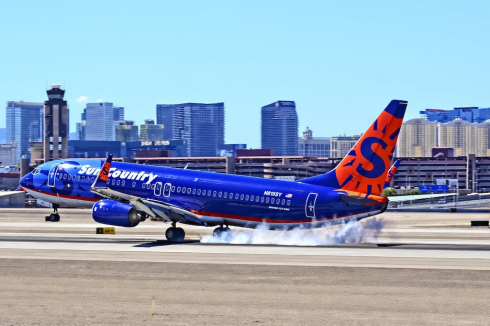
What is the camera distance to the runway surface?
2950 centimetres

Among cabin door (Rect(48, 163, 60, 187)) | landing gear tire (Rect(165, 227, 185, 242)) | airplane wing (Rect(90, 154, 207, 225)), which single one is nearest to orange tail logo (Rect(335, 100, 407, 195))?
airplane wing (Rect(90, 154, 207, 225))

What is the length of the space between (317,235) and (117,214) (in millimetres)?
13463

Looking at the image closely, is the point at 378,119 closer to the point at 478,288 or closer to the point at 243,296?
the point at 478,288

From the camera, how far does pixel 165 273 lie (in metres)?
39.6

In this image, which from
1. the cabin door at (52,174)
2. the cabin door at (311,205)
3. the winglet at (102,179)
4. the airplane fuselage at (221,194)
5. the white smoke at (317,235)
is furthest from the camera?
the cabin door at (52,174)

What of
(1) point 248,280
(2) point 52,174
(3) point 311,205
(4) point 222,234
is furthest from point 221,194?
(1) point 248,280

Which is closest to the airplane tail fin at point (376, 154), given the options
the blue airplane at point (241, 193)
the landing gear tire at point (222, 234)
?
the blue airplane at point (241, 193)

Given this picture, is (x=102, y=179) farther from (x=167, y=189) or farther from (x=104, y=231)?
(x=104, y=231)

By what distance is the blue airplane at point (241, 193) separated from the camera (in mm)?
50812

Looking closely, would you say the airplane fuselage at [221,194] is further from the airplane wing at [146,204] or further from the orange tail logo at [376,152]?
the orange tail logo at [376,152]

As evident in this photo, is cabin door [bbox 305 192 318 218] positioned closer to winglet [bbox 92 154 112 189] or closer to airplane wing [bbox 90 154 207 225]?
airplane wing [bbox 90 154 207 225]

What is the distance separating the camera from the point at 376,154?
5091 centimetres

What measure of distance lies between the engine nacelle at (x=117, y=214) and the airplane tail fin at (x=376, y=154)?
1444cm

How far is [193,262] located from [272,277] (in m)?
→ 6.71
